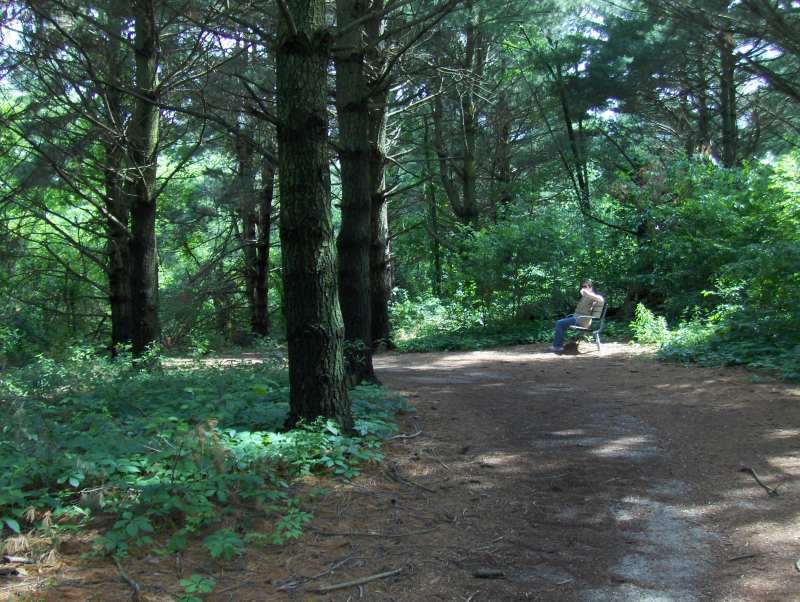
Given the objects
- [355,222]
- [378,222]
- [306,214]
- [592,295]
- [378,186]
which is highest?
[378,186]

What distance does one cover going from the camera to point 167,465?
4.24m

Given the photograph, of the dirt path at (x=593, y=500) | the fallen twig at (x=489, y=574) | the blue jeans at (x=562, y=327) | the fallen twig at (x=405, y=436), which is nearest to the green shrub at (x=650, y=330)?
the blue jeans at (x=562, y=327)

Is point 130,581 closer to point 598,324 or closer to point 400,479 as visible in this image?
point 400,479

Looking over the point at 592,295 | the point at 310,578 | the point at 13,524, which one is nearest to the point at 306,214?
the point at 310,578

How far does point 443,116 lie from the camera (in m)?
23.8

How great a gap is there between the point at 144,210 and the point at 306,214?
258 inches

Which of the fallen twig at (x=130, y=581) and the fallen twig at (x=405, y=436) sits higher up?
the fallen twig at (x=405, y=436)

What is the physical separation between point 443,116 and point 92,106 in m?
14.9

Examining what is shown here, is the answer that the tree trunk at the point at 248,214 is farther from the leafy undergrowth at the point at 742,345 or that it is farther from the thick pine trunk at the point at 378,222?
the leafy undergrowth at the point at 742,345

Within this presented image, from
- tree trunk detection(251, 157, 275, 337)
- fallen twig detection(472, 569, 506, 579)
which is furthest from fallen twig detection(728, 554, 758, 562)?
tree trunk detection(251, 157, 275, 337)

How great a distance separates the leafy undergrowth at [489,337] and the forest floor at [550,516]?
787cm

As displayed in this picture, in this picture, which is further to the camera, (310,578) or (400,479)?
(400,479)

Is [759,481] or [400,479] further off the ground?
[400,479]

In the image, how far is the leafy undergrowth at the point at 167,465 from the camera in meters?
3.61
